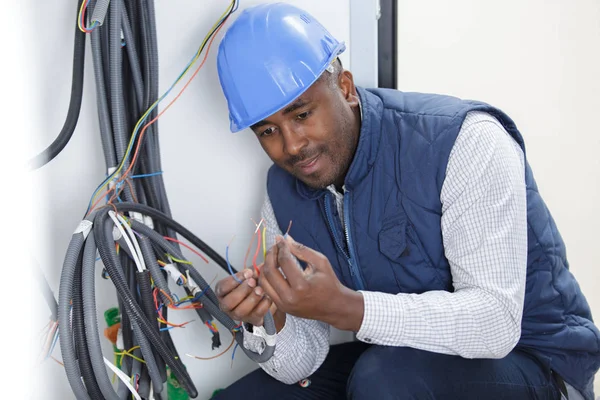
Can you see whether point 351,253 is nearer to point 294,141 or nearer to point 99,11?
point 294,141

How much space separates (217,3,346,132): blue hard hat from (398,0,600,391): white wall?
519mm

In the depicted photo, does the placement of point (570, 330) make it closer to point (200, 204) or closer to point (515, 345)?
point (515, 345)

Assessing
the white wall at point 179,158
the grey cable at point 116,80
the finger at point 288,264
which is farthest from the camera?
the white wall at point 179,158

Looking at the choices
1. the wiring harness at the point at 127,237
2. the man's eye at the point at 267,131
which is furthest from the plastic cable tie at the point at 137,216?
the man's eye at the point at 267,131

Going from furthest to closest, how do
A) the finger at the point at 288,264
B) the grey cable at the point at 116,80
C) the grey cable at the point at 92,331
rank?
the grey cable at the point at 116,80
the grey cable at the point at 92,331
the finger at the point at 288,264

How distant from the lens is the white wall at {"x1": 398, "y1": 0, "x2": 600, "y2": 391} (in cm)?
171

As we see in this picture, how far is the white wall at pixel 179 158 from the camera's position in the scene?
52.2 inches

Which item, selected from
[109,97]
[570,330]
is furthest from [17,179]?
[570,330]

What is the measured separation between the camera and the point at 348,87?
1339 millimetres

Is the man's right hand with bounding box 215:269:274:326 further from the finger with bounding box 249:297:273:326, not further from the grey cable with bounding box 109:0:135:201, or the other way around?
the grey cable with bounding box 109:0:135:201

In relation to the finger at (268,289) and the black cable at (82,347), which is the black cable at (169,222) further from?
the finger at (268,289)

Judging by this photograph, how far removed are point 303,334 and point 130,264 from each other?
1.42ft

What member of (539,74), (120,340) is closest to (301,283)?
(120,340)

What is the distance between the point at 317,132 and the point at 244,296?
375 millimetres
